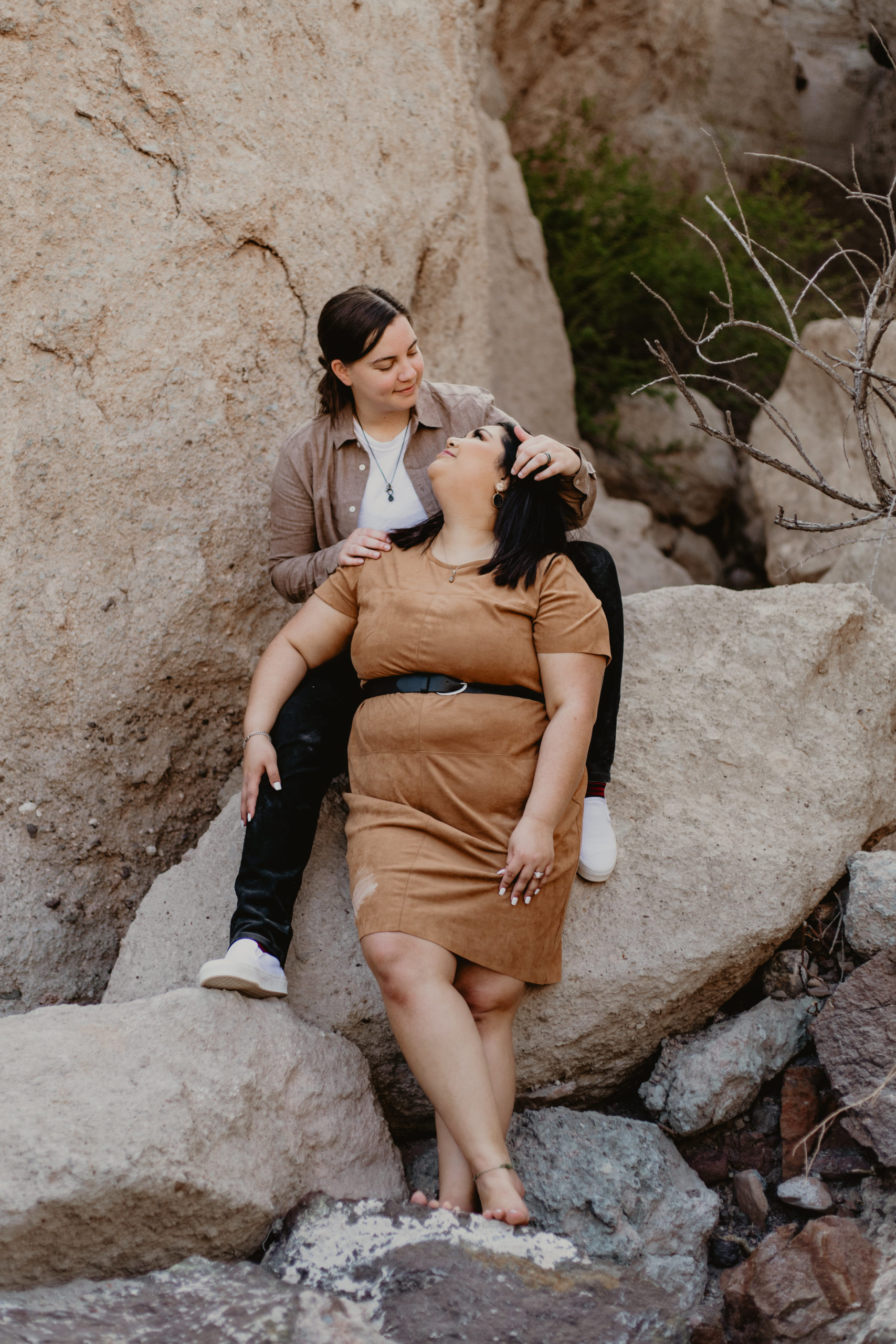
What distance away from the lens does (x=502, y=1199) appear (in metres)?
2.31

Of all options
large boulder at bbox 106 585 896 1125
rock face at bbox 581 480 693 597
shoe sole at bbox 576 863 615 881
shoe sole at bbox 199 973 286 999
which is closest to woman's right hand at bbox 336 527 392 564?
large boulder at bbox 106 585 896 1125

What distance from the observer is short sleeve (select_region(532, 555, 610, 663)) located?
2.71m

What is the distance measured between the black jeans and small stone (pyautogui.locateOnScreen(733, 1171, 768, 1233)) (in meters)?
0.99

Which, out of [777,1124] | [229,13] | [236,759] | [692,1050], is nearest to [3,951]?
[236,759]

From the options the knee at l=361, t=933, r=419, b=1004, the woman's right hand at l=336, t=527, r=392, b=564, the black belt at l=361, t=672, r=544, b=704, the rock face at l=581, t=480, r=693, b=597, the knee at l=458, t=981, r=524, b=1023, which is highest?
the woman's right hand at l=336, t=527, r=392, b=564

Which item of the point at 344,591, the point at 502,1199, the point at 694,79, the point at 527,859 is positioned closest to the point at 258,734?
the point at 344,591

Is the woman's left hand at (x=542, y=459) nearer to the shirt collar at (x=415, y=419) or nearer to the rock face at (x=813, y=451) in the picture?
the shirt collar at (x=415, y=419)

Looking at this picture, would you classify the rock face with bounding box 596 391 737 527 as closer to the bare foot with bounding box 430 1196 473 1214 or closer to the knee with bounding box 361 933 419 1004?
the knee with bounding box 361 933 419 1004

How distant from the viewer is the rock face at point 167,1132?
2201 mm

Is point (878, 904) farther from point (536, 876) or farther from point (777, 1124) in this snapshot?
point (536, 876)

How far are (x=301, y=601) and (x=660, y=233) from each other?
464 centimetres

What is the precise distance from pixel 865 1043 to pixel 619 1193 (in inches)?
25.9

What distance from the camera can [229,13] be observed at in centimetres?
373

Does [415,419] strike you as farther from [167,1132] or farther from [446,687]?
[167,1132]
